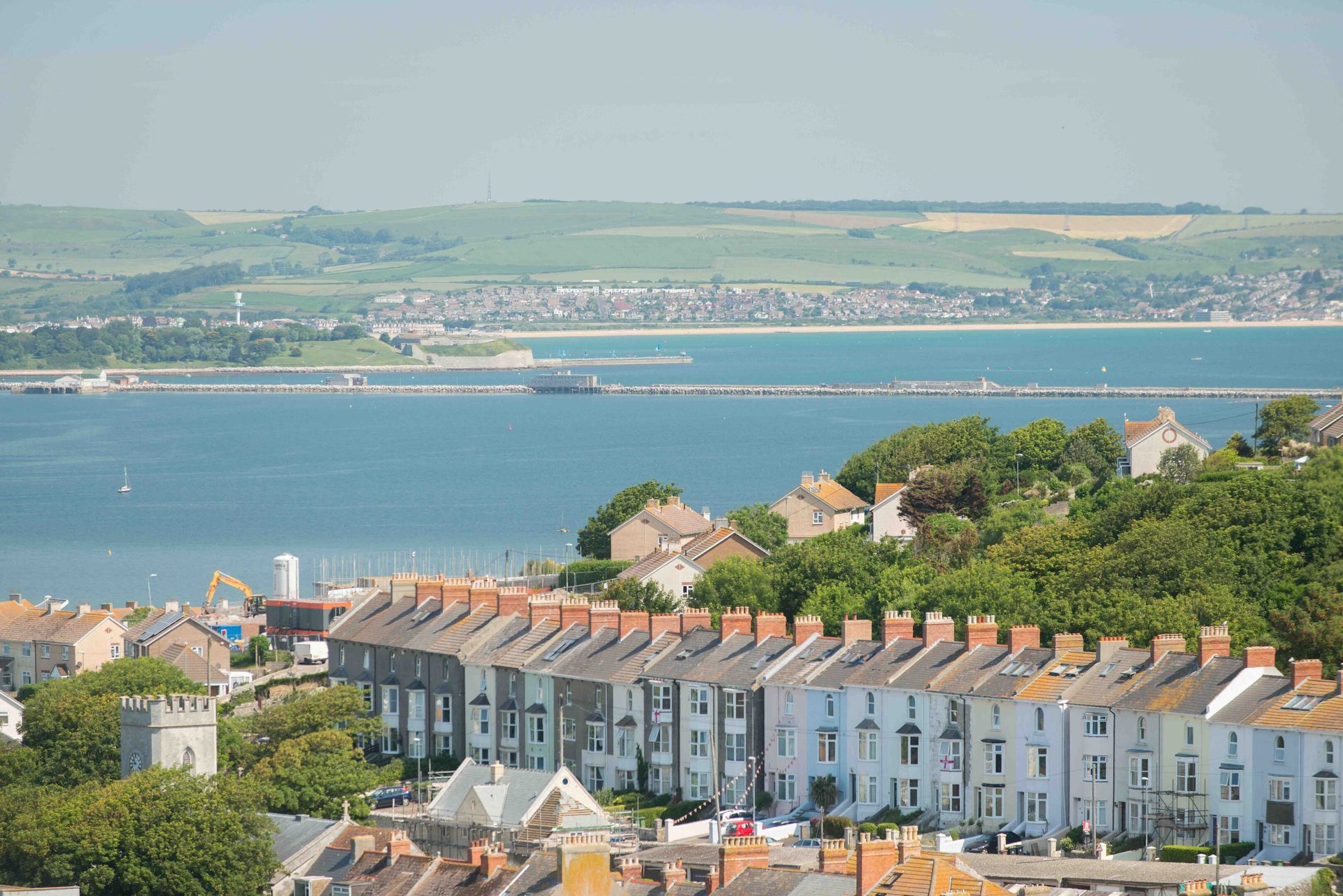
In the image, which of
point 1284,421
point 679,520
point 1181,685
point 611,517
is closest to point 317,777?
point 1181,685

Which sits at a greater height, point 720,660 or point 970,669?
point 970,669

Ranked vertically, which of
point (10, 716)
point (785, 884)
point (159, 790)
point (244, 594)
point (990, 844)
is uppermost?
point (785, 884)

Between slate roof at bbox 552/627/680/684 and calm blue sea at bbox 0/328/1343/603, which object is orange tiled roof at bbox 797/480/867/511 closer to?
calm blue sea at bbox 0/328/1343/603

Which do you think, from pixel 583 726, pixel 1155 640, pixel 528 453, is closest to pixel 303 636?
pixel 583 726

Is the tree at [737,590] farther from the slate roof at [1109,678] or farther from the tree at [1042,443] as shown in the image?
the tree at [1042,443]

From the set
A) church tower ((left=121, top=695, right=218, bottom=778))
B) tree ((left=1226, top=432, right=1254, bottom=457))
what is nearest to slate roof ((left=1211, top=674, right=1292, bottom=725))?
church tower ((left=121, top=695, right=218, bottom=778))

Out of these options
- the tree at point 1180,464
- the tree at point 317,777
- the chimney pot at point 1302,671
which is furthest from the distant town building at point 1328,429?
the tree at point 317,777

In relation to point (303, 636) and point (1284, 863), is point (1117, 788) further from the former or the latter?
point (303, 636)

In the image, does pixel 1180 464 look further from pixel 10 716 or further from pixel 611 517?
pixel 10 716
